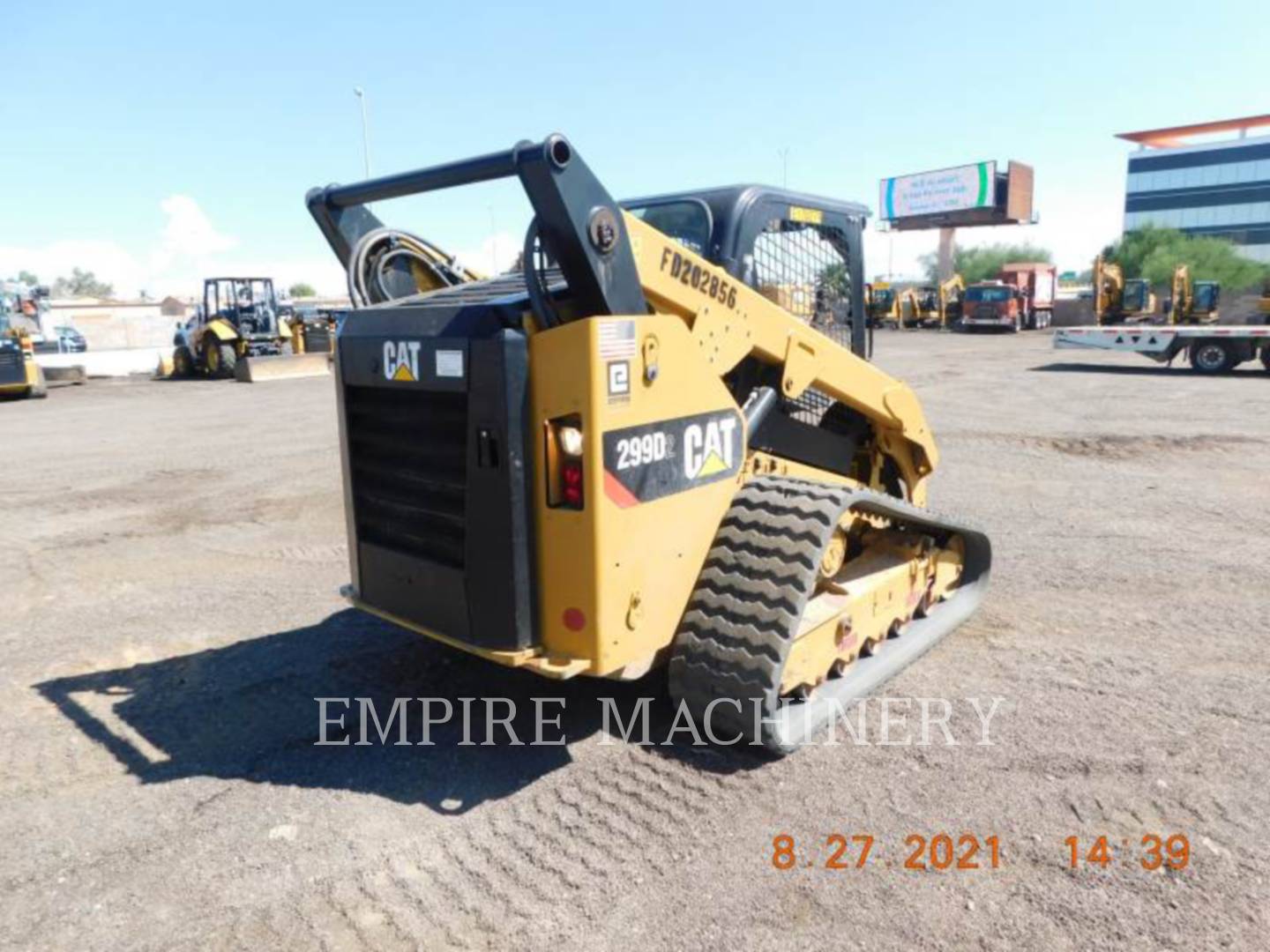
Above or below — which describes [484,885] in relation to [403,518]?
below

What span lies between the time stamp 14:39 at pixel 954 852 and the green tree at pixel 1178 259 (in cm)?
5428

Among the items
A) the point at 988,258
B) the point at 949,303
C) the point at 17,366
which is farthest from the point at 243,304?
the point at 988,258

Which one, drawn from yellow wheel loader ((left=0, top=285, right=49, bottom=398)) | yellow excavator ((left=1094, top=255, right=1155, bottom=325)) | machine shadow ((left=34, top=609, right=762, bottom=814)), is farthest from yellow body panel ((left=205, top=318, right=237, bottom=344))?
yellow excavator ((left=1094, top=255, right=1155, bottom=325))

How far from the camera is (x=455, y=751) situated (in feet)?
11.5

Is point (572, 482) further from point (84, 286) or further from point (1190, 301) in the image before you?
point (84, 286)

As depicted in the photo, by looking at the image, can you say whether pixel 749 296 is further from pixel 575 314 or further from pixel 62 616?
pixel 62 616

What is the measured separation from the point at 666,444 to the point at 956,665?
2.17 meters

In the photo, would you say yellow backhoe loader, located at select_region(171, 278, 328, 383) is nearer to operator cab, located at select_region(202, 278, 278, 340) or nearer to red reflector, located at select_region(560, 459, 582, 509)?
operator cab, located at select_region(202, 278, 278, 340)

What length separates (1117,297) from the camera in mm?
30828

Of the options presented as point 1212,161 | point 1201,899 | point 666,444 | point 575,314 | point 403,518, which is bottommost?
point 1201,899

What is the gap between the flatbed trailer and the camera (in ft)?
59.6

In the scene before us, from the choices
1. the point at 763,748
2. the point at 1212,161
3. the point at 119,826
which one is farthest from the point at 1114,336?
the point at 1212,161

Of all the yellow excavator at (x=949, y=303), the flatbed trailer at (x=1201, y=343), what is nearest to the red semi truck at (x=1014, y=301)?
the yellow excavator at (x=949, y=303)

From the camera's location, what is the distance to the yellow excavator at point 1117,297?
97.9ft
